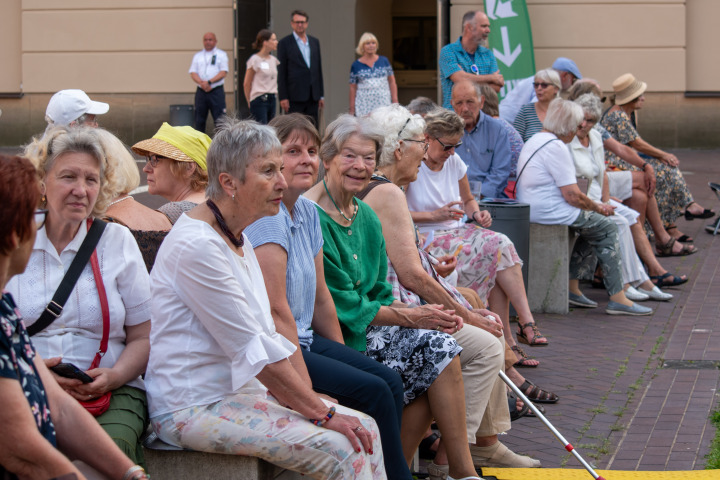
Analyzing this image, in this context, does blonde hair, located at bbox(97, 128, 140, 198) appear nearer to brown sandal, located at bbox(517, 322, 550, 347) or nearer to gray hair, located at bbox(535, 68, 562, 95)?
brown sandal, located at bbox(517, 322, 550, 347)

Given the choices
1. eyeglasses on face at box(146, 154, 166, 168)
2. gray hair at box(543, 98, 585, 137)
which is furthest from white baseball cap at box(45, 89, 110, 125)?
gray hair at box(543, 98, 585, 137)

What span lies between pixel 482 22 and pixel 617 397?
476 centimetres

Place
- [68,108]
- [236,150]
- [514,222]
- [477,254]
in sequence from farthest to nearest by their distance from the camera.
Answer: [514,222]
[477,254]
[68,108]
[236,150]

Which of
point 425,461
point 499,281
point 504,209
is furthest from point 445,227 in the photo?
point 425,461

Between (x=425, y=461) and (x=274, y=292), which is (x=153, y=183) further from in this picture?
(x=425, y=461)

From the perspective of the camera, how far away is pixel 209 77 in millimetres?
15492

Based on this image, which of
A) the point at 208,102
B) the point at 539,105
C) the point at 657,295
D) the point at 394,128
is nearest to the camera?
the point at 394,128

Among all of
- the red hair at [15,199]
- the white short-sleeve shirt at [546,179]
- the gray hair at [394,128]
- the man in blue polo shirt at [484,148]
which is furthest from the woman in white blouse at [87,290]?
the white short-sleeve shirt at [546,179]

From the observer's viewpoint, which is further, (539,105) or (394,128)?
(539,105)

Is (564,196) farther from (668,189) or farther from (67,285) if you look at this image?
(67,285)

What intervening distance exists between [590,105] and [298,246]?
4.54 meters

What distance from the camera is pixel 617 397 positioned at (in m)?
5.41

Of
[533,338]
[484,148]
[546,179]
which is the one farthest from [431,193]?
[546,179]

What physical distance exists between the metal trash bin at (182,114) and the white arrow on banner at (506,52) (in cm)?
513
